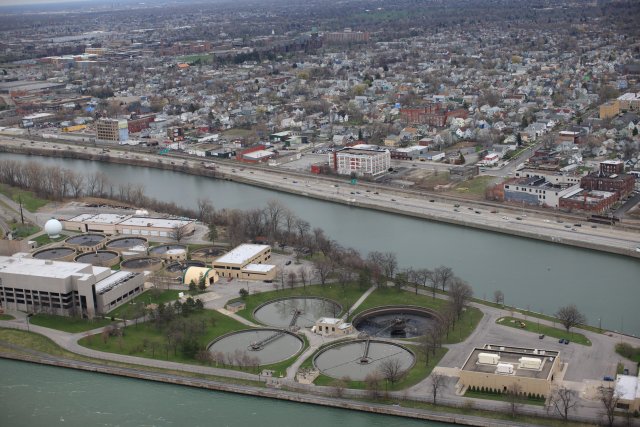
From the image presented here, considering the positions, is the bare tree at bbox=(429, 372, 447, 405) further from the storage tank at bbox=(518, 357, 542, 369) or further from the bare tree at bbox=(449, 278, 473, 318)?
the bare tree at bbox=(449, 278, 473, 318)

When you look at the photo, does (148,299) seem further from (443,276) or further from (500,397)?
(500,397)

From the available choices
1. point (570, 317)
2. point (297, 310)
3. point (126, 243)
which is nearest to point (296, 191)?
point (126, 243)

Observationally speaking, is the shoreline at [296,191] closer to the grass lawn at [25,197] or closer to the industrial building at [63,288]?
the grass lawn at [25,197]

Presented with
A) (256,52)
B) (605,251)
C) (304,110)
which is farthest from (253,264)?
(256,52)

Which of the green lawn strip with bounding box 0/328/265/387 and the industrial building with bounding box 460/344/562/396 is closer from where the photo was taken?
the industrial building with bounding box 460/344/562/396

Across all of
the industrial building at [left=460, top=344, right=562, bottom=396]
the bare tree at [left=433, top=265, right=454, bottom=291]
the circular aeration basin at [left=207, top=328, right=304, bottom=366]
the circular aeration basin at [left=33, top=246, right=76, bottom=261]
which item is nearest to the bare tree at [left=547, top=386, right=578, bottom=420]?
the industrial building at [left=460, top=344, right=562, bottom=396]
